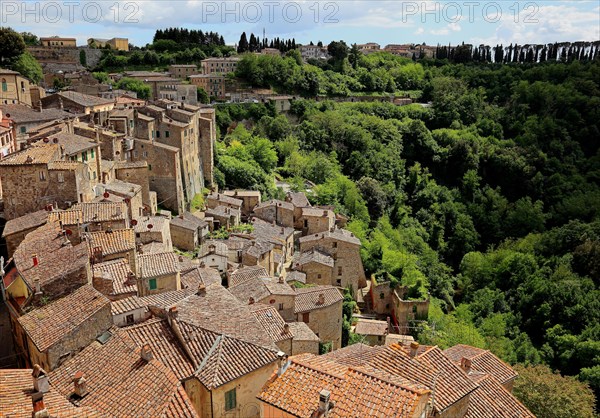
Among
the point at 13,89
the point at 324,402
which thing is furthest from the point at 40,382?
the point at 13,89

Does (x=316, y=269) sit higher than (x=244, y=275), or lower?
lower

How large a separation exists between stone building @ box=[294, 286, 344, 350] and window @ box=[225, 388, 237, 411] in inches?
644

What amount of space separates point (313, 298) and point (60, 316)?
1824 centimetres

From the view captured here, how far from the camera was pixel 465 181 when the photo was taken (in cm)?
8088

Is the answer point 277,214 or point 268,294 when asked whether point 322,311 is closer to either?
point 268,294

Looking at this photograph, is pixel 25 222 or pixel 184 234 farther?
pixel 184 234

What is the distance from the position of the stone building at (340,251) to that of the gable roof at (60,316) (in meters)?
28.2

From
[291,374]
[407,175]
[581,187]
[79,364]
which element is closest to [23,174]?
[79,364]

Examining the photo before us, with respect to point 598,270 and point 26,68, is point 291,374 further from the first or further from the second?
point 26,68

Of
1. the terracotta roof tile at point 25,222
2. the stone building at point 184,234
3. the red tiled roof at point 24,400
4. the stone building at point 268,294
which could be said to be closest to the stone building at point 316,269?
the stone building at point 184,234

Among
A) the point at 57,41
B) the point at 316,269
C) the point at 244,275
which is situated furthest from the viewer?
the point at 57,41

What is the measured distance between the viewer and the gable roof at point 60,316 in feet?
48.7

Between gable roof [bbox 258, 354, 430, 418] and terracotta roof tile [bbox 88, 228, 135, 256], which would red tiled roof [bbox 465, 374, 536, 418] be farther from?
terracotta roof tile [bbox 88, 228, 135, 256]

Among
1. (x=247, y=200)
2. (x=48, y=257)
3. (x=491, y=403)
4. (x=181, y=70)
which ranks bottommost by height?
(x=247, y=200)
